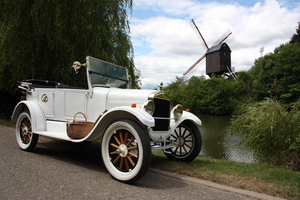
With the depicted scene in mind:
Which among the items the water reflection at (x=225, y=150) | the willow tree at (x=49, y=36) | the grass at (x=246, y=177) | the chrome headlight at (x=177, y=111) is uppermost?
the willow tree at (x=49, y=36)

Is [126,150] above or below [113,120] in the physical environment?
below

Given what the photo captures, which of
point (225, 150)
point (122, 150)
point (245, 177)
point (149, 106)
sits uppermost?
point (149, 106)

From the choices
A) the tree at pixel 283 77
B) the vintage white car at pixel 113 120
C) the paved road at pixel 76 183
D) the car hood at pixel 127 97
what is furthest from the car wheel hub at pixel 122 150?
the tree at pixel 283 77

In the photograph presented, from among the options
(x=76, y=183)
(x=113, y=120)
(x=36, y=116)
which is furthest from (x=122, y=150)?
(x=36, y=116)

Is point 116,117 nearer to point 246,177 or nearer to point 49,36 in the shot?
point 246,177

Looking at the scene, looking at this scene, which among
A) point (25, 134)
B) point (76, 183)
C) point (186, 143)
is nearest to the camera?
point (76, 183)

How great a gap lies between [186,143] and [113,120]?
1935 mm

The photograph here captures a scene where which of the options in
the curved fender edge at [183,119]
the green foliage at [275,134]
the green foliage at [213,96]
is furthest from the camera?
the green foliage at [213,96]

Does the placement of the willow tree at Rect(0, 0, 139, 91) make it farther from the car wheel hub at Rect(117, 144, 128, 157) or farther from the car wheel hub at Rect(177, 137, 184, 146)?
the car wheel hub at Rect(117, 144, 128, 157)

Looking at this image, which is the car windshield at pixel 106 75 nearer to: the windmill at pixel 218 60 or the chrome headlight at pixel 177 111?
the chrome headlight at pixel 177 111

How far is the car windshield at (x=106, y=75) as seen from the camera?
5.33 metres

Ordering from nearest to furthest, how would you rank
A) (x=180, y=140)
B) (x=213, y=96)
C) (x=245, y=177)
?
(x=245, y=177), (x=180, y=140), (x=213, y=96)

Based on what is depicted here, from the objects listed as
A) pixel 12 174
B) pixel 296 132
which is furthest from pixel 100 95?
pixel 296 132

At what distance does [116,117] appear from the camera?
14.2ft
